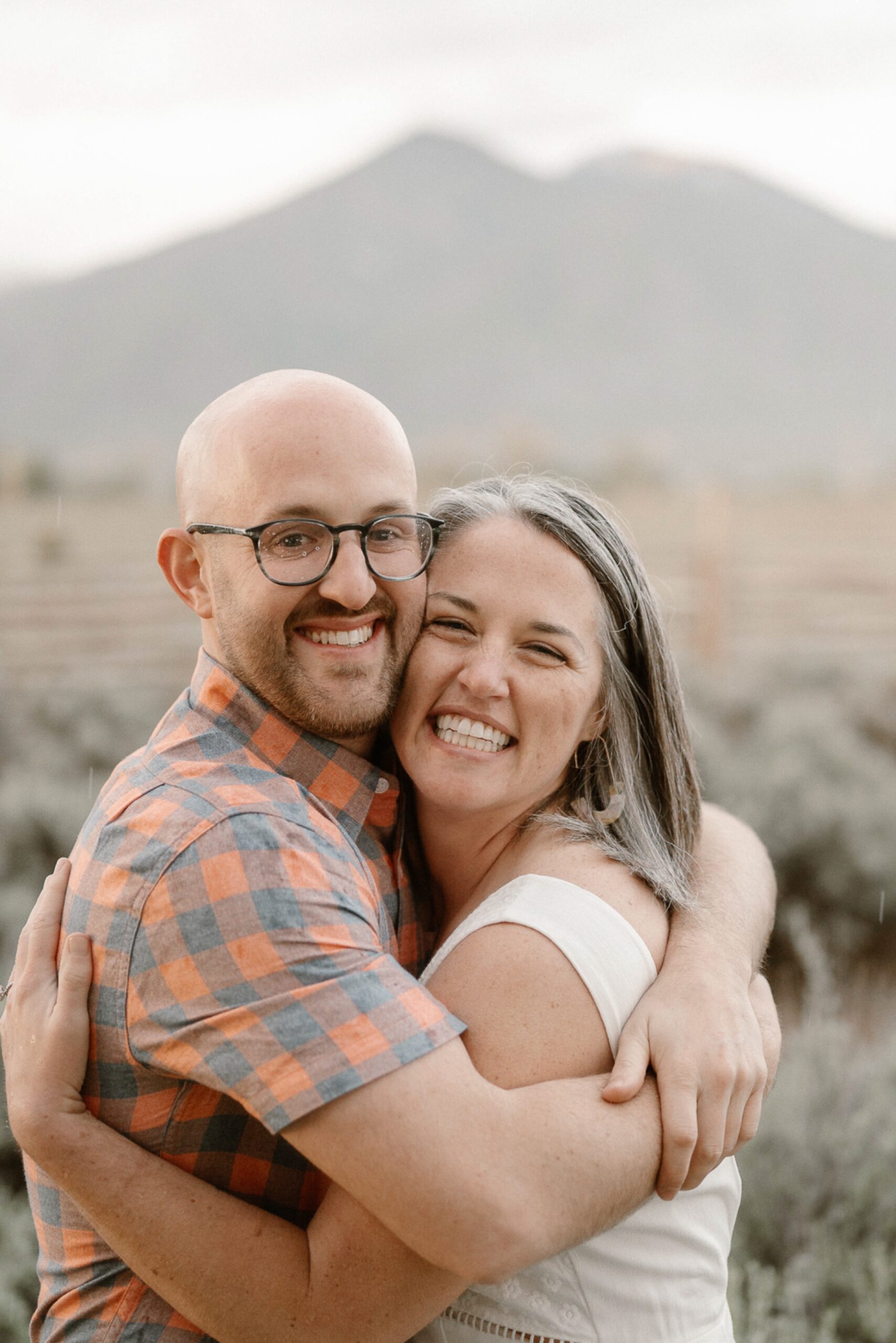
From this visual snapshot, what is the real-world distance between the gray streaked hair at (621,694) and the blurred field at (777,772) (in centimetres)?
36

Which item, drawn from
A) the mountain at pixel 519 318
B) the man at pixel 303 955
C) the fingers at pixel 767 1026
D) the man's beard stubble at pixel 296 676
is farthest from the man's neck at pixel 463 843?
the mountain at pixel 519 318

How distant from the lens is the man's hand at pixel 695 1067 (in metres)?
1.69

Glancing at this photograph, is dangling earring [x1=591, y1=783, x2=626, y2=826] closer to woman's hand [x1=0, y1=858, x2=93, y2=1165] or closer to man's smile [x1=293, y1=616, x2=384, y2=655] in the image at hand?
man's smile [x1=293, y1=616, x2=384, y2=655]

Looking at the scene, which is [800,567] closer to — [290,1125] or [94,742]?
[94,742]

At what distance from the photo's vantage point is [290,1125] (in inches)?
58.1

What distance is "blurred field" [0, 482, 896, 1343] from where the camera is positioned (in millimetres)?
3928

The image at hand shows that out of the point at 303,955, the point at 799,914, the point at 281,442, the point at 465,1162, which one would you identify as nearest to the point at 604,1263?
the point at 465,1162

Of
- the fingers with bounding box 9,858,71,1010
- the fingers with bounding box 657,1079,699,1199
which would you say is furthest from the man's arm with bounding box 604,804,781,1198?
the fingers with bounding box 9,858,71,1010

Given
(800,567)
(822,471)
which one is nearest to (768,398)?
(822,471)

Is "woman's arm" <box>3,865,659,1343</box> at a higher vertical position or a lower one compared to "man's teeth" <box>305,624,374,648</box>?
lower

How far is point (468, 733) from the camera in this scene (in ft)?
7.23

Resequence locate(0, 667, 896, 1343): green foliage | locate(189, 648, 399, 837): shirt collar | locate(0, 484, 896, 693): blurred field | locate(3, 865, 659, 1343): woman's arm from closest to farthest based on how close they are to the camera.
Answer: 1. locate(3, 865, 659, 1343): woman's arm
2. locate(189, 648, 399, 837): shirt collar
3. locate(0, 667, 896, 1343): green foliage
4. locate(0, 484, 896, 693): blurred field

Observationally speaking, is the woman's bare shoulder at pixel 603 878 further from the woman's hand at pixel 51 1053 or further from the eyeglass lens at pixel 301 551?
the woman's hand at pixel 51 1053

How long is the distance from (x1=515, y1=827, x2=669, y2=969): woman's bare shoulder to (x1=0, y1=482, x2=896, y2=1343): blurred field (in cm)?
84
